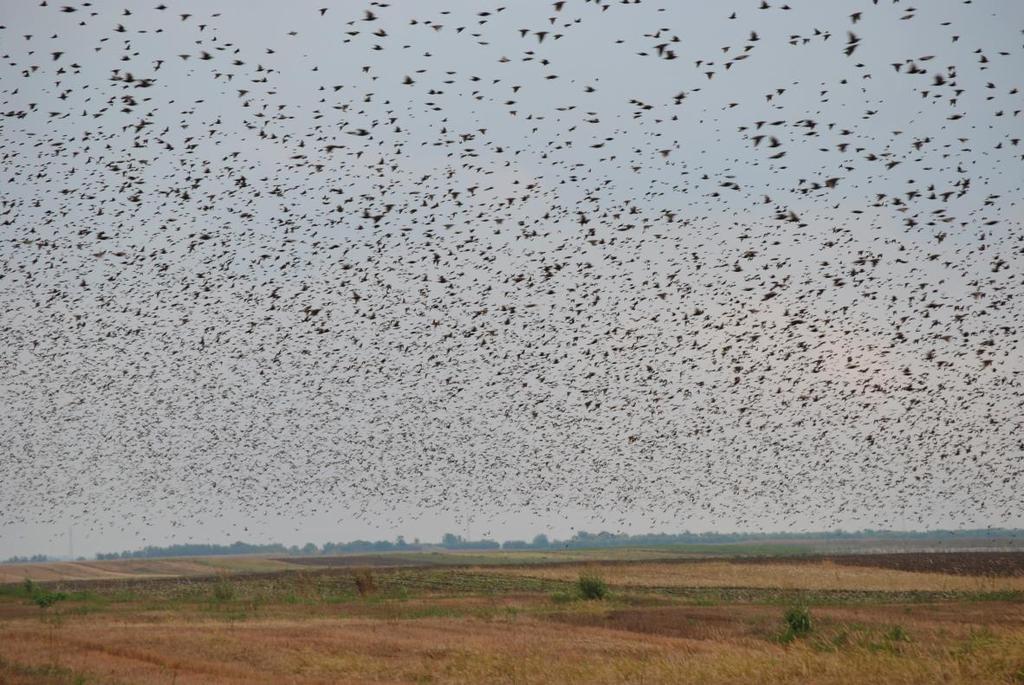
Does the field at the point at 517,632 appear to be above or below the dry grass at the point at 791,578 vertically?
above

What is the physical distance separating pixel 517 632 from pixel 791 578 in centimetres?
4621

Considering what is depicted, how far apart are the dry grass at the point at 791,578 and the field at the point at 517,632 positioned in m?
0.52

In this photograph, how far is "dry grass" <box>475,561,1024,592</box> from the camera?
69438 mm

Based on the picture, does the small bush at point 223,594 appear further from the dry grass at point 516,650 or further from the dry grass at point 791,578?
the dry grass at point 791,578

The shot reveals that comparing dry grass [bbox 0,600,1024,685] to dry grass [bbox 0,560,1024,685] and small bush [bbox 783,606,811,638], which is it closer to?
dry grass [bbox 0,560,1024,685]

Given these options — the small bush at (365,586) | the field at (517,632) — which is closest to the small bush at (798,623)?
the field at (517,632)

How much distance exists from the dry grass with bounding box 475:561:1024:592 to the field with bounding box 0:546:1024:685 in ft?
1.71

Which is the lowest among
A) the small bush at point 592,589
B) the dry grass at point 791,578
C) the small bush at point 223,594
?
the dry grass at point 791,578

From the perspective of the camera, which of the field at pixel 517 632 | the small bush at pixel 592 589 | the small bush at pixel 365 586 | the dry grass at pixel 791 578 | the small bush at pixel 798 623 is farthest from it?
the dry grass at pixel 791 578

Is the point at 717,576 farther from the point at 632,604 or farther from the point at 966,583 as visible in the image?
the point at 632,604

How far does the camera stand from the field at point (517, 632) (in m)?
24.3

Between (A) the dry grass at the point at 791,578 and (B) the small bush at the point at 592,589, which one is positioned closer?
(B) the small bush at the point at 592,589

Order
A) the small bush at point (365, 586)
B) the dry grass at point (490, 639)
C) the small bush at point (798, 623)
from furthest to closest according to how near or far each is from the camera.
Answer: the small bush at point (365, 586) → the small bush at point (798, 623) → the dry grass at point (490, 639)

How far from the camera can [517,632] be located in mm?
36000
